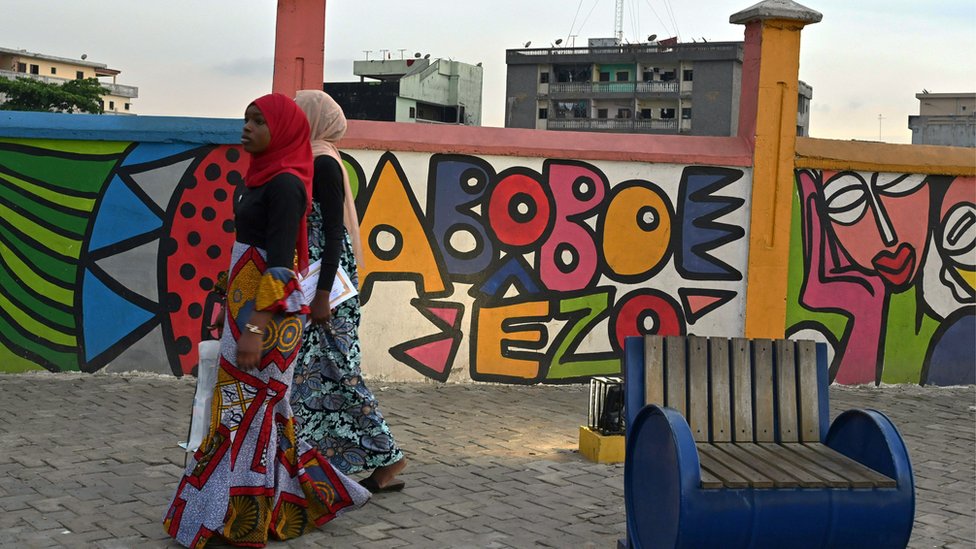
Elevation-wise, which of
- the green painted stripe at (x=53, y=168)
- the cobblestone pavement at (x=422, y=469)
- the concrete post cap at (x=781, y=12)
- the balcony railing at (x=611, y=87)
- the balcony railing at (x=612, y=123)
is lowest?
the cobblestone pavement at (x=422, y=469)

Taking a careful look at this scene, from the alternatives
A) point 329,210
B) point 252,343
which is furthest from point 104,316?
point 252,343

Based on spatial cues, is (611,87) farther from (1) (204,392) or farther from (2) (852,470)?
(2) (852,470)

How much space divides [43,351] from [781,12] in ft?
21.0

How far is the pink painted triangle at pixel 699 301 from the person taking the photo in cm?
903

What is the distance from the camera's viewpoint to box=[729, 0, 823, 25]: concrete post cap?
8883 millimetres

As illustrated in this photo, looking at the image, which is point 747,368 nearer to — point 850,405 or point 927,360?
point 850,405

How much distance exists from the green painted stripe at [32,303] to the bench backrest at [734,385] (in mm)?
5164

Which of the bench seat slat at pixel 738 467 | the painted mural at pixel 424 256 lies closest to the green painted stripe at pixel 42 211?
the painted mural at pixel 424 256

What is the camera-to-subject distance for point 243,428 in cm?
453

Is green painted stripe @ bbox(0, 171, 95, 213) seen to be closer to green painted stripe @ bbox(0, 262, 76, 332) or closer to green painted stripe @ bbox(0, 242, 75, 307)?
green painted stripe @ bbox(0, 242, 75, 307)

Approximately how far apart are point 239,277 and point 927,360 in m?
7.21

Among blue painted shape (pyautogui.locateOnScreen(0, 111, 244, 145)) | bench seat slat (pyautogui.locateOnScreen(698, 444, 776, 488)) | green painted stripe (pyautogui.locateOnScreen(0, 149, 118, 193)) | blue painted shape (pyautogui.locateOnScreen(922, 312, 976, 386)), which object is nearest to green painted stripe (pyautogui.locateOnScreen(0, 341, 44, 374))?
green painted stripe (pyautogui.locateOnScreen(0, 149, 118, 193))

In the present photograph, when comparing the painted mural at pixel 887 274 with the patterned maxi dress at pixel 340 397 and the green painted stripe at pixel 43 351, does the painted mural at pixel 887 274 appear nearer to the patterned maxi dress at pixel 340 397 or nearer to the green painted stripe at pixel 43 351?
the patterned maxi dress at pixel 340 397

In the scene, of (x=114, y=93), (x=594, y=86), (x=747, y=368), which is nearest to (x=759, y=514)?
(x=747, y=368)
